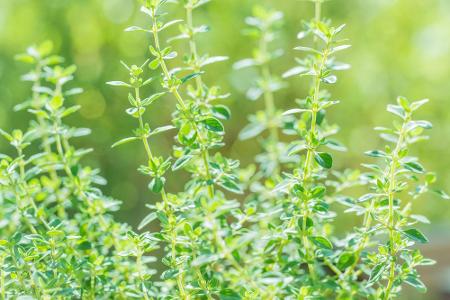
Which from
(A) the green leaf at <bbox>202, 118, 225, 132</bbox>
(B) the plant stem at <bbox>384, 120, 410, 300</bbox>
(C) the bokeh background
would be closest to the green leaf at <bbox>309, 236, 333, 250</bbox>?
(B) the plant stem at <bbox>384, 120, 410, 300</bbox>

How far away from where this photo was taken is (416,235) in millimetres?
795

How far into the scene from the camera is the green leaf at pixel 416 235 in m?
0.79

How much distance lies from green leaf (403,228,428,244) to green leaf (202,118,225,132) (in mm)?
258

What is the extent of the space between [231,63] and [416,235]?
288cm

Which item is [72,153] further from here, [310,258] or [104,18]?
[104,18]

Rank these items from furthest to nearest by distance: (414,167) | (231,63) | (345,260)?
(231,63)
(345,260)
(414,167)

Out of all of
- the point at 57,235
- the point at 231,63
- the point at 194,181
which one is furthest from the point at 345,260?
the point at 231,63

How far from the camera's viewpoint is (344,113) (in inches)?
144

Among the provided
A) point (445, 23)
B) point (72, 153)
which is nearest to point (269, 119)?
point (72, 153)

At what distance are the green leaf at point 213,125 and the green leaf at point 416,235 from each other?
258mm

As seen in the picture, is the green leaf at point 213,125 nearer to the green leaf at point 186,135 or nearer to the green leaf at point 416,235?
the green leaf at point 186,135

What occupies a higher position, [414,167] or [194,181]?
[414,167]

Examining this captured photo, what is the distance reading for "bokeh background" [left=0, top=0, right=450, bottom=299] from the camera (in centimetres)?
345

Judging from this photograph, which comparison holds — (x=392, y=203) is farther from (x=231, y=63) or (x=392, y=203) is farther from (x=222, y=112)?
(x=231, y=63)
